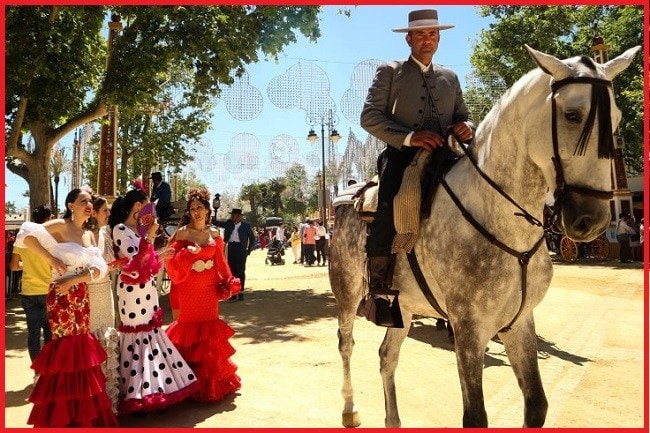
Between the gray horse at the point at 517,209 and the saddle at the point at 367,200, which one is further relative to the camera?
the saddle at the point at 367,200

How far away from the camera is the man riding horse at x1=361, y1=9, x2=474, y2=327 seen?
349cm

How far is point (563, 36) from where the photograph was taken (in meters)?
25.6

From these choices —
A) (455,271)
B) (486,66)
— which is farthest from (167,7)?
(486,66)

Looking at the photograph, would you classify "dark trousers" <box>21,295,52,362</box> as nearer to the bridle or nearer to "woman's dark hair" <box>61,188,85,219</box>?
"woman's dark hair" <box>61,188,85,219</box>

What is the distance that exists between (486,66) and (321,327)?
2070 cm

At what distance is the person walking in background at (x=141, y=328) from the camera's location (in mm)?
4844

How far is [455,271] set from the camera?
294cm

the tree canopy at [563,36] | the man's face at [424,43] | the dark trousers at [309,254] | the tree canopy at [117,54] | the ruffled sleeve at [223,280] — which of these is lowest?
the dark trousers at [309,254]

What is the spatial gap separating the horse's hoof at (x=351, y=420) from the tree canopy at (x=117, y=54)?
11.2 metres

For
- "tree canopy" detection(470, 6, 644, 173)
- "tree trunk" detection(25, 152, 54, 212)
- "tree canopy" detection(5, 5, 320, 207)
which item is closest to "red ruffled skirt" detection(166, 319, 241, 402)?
"tree canopy" detection(5, 5, 320, 207)

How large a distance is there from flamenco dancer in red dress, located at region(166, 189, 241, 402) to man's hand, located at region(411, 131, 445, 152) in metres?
3.20

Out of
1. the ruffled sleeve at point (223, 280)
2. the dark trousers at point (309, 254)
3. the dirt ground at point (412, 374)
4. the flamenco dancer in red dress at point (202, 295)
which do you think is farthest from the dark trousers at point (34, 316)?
the dark trousers at point (309, 254)

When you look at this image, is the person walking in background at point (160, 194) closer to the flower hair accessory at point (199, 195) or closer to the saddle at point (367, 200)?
the flower hair accessory at point (199, 195)

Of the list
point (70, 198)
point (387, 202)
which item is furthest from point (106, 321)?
point (387, 202)
